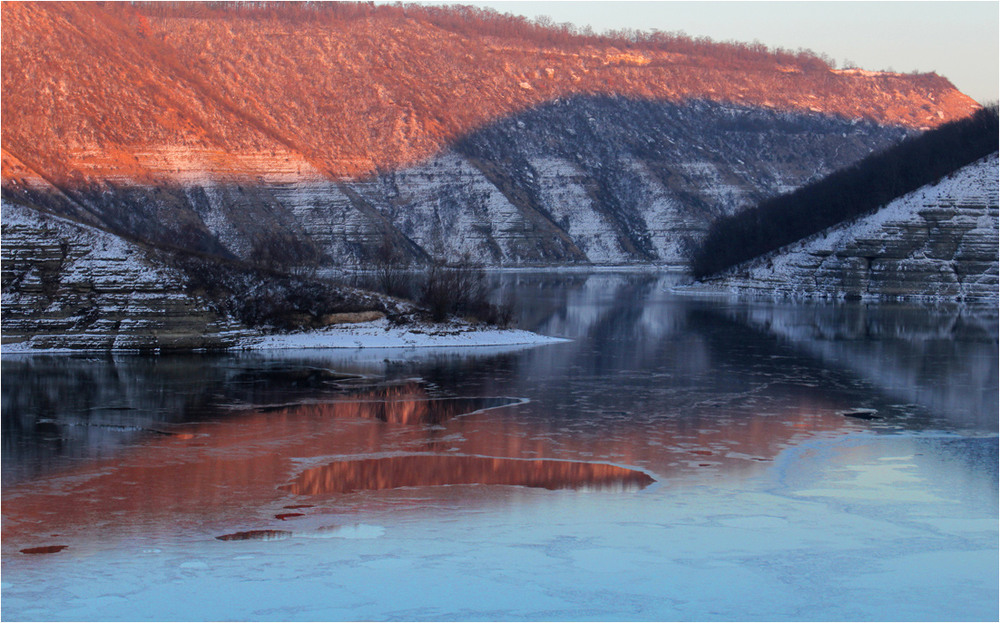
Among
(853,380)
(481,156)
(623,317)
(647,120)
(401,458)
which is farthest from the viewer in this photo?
(647,120)

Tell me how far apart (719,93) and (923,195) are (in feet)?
328

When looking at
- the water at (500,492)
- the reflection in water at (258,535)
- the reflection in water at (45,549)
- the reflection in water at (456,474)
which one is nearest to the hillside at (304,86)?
the water at (500,492)

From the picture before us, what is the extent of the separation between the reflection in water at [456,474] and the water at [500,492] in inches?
2.6

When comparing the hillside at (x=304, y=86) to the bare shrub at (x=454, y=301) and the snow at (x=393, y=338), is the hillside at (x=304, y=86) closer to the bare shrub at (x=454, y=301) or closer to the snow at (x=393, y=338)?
the bare shrub at (x=454, y=301)

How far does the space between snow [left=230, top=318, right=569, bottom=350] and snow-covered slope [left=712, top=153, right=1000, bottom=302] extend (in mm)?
37893

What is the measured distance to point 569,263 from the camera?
125938 millimetres

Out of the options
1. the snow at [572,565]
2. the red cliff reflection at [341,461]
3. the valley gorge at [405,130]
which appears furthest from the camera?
the valley gorge at [405,130]

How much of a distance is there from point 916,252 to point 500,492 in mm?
61828

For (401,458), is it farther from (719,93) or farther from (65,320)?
(719,93)

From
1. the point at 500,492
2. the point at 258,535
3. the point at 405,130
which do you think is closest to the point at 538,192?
the point at 405,130

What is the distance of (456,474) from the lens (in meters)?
17.0

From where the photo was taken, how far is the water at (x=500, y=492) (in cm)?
1140

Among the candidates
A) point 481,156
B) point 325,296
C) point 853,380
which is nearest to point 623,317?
point 325,296

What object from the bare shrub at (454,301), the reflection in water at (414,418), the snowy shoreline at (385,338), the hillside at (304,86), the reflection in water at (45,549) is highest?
the hillside at (304,86)
